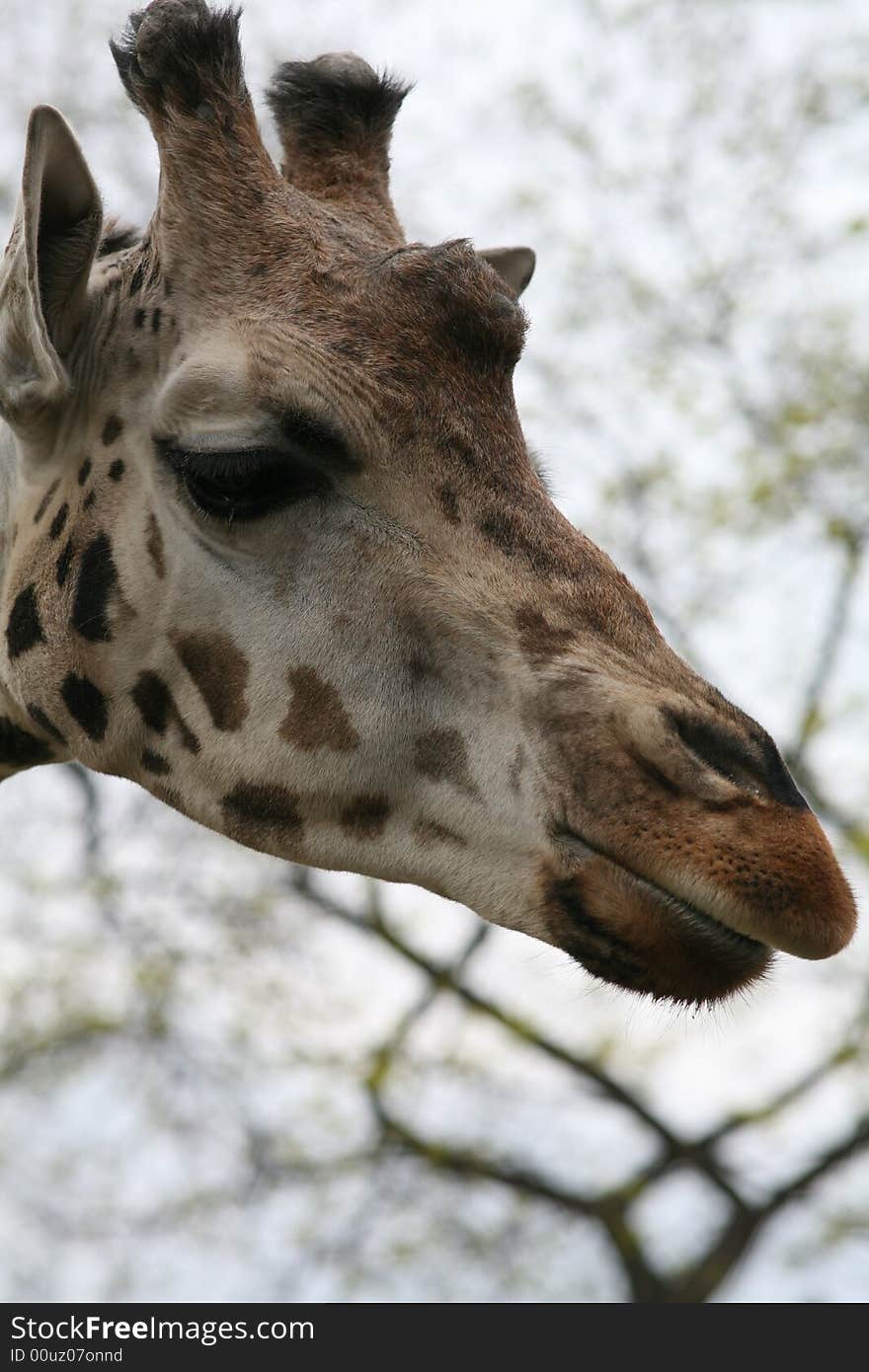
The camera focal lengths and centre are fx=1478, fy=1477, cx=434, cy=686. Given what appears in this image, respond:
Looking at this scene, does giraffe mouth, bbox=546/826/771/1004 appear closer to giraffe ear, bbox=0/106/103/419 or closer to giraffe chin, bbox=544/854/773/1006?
giraffe chin, bbox=544/854/773/1006

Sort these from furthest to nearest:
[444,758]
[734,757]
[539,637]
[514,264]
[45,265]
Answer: [514,264] → [45,265] → [444,758] → [539,637] → [734,757]

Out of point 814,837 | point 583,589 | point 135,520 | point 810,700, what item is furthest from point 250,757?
point 810,700

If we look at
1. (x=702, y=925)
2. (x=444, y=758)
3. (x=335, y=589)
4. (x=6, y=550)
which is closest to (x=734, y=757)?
(x=702, y=925)

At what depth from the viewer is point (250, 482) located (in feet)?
11.2

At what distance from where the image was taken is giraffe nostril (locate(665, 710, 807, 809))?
9.74 ft

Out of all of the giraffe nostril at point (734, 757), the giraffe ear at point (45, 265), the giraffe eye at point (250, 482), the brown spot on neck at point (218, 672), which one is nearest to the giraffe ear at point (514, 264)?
the giraffe ear at point (45, 265)

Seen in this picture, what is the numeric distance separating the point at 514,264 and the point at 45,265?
76.9 inches

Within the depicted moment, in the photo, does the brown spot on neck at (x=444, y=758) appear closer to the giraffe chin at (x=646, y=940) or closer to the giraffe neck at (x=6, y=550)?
the giraffe chin at (x=646, y=940)

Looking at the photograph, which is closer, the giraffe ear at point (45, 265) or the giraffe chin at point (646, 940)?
the giraffe chin at point (646, 940)

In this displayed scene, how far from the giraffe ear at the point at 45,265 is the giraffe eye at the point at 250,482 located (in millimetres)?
503

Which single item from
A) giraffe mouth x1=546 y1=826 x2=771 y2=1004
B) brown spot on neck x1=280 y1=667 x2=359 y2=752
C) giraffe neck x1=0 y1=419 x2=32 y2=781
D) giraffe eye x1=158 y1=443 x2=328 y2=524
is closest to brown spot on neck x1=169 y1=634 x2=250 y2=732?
brown spot on neck x1=280 y1=667 x2=359 y2=752

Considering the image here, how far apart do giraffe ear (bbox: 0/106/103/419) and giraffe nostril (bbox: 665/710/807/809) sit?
1779 millimetres

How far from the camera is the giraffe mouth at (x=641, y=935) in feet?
9.52

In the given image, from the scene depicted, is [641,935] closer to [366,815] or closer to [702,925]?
[702,925]
